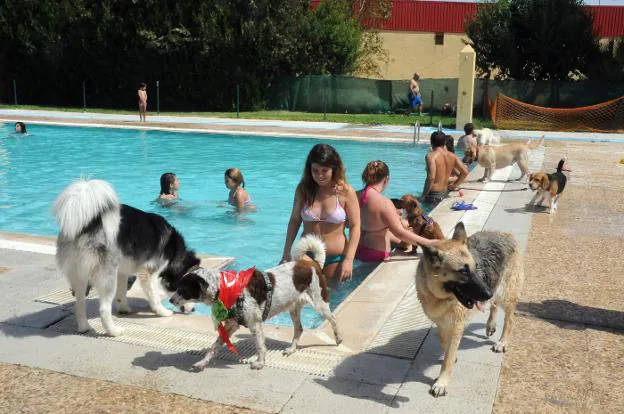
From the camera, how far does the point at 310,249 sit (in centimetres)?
488

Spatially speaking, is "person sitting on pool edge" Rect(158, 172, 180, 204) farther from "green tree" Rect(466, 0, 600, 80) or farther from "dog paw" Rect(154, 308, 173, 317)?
"green tree" Rect(466, 0, 600, 80)

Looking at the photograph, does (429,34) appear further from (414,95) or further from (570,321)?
(570,321)

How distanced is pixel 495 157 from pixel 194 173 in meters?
7.94

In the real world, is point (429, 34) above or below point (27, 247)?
above

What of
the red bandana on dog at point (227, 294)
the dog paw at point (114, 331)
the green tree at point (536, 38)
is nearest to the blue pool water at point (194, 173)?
the dog paw at point (114, 331)

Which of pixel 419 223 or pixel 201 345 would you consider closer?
pixel 201 345

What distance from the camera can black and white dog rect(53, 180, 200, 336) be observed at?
15.3 feet

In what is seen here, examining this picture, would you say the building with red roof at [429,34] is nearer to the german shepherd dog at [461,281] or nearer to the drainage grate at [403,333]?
the drainage grate at [403,333]

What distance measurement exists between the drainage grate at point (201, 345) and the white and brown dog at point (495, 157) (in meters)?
9.37

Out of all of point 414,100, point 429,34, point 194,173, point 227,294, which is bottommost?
point 194,173

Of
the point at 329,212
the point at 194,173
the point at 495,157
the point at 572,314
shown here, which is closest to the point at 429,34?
the point at 194,173

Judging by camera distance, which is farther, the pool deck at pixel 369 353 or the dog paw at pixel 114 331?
the dog paw at pixel 114 331

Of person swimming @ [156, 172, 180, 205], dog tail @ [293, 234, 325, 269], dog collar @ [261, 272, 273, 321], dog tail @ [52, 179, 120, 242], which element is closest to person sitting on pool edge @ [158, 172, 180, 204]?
person swimming @ [156, 172, 180, 205]

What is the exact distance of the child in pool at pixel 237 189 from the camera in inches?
416
